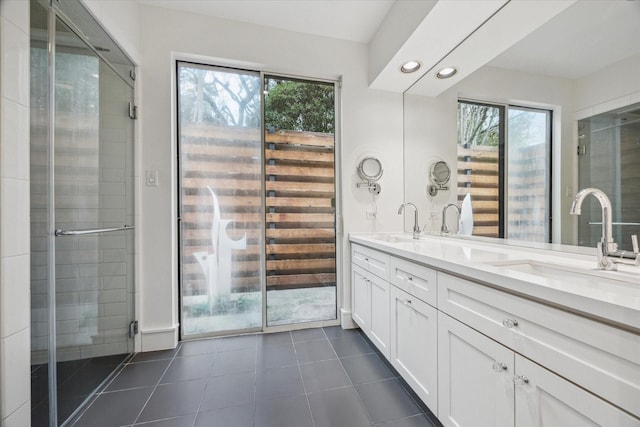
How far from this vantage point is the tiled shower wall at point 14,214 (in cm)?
95

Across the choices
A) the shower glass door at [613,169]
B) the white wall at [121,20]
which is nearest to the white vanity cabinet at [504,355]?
the shower glass door at [613,169]

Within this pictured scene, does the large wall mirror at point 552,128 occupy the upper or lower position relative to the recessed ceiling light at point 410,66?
lower

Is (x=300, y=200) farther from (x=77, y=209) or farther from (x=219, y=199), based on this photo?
(x=77, y=209)

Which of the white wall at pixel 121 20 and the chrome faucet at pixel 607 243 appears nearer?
the chrome faucet at pixel 607 243

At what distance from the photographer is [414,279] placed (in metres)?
1.38

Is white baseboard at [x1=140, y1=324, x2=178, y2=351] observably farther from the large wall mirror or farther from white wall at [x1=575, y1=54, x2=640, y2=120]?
white wall at [x1=575, y1=54, x2=640, y2=120]

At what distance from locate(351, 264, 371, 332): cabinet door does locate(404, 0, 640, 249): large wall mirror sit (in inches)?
33.7

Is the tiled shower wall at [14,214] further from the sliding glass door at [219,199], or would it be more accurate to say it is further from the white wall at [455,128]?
the white wall at [455,128]

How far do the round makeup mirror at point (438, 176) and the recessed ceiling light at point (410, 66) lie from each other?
79 cm

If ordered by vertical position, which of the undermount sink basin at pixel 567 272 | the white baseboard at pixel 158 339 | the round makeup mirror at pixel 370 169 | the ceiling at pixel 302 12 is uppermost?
the ceiling at pixel 302 12

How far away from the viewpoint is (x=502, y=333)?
852 mm

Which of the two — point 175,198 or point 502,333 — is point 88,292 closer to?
point 175,198

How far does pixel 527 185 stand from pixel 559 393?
1.18 meters

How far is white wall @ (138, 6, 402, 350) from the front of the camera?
2023 mm
